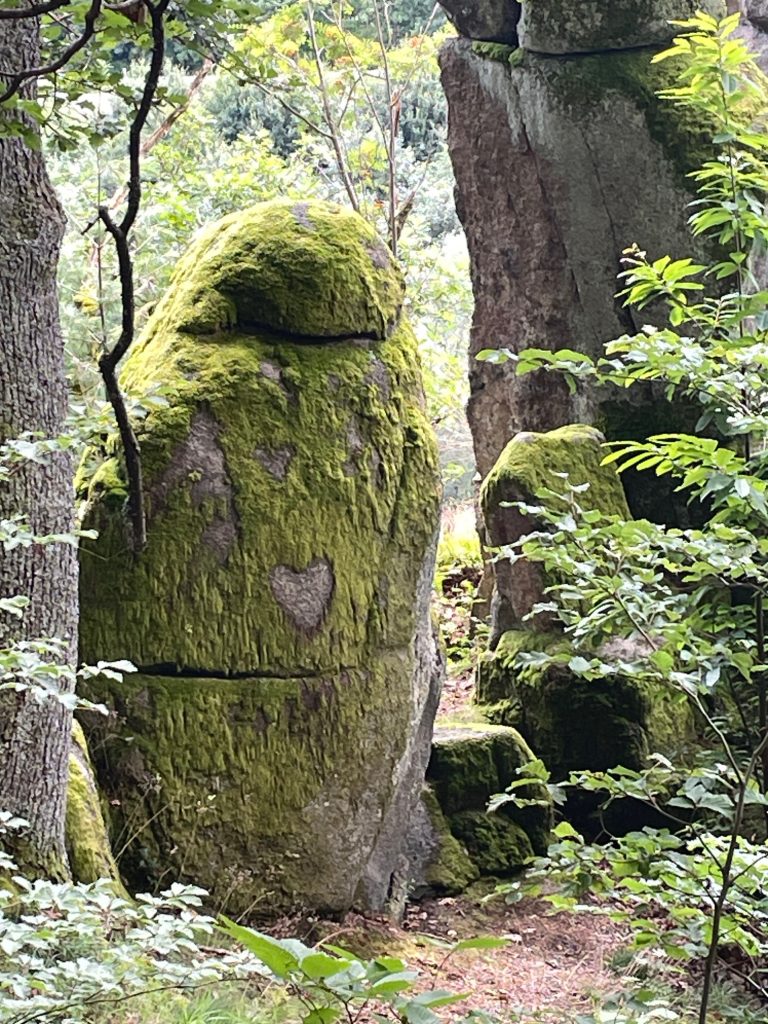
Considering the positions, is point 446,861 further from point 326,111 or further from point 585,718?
point 326,111

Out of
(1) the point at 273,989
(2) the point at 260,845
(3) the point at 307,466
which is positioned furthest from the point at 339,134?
(1) the point at 273,989

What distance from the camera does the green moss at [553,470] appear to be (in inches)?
253

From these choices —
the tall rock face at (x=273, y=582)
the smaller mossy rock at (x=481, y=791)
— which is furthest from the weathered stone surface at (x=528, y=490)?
the tall rock face at (x=273, y=582)

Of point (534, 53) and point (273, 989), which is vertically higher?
point (534, 53)

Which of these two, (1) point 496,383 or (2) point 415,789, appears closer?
(2) point 415,789

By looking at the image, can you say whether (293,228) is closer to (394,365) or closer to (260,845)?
(394,365)

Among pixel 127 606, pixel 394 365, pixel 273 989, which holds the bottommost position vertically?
pixel 273 989

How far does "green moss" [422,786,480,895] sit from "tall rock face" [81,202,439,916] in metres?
0.42

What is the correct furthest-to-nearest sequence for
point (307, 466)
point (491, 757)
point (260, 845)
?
point (491, 757), point (307, 466), point (260, 845)

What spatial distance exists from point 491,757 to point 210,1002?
2.60m

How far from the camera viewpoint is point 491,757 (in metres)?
5.55

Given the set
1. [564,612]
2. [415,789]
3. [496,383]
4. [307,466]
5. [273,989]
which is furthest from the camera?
[496,383]

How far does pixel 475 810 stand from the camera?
552 centimetres

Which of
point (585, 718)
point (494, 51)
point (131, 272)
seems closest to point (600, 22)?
point (494, 51)
